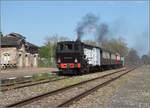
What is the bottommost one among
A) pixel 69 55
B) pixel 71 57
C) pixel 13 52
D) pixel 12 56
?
pixel 71 57

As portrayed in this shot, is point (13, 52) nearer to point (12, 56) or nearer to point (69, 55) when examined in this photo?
point (12, 56)

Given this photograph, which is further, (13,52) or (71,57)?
(13,52)

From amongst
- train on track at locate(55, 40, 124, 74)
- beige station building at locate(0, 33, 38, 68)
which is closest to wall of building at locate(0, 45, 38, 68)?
beige station building at locate(0, 33, 38, 68)

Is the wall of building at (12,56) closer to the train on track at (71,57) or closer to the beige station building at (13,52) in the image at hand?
the beige station building at (13,52)

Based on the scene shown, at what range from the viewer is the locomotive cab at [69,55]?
119ft

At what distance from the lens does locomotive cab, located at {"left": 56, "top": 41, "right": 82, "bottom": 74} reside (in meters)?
36.2

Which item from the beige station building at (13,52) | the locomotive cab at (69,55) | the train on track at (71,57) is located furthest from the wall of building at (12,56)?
the locomotive cab at (69,55)

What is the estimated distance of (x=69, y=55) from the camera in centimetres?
3650

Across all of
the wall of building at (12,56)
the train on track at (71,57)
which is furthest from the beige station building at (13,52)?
the train on track at (71,57)

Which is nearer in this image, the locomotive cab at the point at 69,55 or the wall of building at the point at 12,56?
the locomotive cab at the point at 69,55

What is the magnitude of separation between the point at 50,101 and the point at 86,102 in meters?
1.35

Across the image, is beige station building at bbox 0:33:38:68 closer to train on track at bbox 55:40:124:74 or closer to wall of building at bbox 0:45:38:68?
wall of building at bbox 0:45:38:68

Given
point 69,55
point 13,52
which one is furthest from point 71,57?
point 13,52

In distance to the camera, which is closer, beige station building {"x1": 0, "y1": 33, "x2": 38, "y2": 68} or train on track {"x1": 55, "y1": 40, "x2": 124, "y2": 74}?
train on track {"x1": 55, "y1": 40, "x2": 124, "y2": 74}
